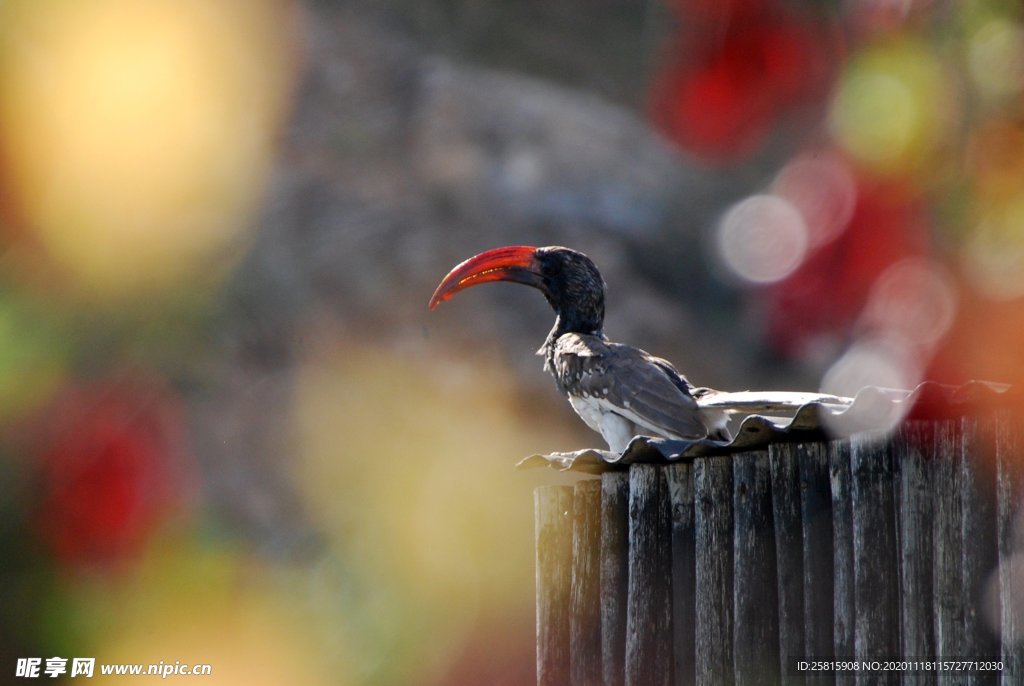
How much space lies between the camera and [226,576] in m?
12.3

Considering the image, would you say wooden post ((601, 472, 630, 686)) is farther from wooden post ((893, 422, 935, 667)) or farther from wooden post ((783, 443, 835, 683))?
wooden post ((893, 422, 935, 667))

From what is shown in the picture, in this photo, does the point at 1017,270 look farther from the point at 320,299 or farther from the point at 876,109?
the point at 320,299

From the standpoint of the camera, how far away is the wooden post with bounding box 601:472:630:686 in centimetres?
445

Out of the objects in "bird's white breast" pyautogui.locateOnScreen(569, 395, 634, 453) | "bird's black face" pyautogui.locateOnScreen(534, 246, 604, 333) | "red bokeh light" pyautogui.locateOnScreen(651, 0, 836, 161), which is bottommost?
"bird's white breast" pyautogui.locateOnScreen(569, 395, 634, 453)

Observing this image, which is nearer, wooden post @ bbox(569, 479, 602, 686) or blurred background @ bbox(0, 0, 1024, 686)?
wooden post @ bbox(569, 479, 602, 686)

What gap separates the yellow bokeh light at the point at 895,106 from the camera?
15.5 feet

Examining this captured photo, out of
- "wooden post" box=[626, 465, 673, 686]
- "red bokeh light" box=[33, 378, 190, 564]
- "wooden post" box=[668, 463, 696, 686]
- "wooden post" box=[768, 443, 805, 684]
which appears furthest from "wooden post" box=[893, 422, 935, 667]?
"red bokeh light" box=[33, 378, 190, 564]

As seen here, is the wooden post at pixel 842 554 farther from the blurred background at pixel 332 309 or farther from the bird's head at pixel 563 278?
the blurred background at pixel 332 309

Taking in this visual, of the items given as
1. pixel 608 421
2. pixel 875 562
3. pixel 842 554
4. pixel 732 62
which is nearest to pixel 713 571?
pixel 842 554

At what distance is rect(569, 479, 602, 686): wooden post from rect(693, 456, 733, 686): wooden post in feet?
2.06

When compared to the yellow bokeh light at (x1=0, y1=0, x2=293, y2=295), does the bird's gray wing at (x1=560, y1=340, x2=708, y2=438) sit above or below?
below

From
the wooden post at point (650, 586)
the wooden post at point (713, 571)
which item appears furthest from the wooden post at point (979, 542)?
the wooden post at point (650, 586)

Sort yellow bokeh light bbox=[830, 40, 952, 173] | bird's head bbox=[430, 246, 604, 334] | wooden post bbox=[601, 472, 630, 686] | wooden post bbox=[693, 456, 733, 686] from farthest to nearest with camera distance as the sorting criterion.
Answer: bird's head bbox=[430, 246, 604, 334]
yellow bokeh light bbox=[830, 40, 952, 173]
wooden post bbox=[601, 472, 630, 686]
wooden post bbox=[693, 456, 733, 686]

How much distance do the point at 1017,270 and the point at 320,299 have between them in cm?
951
